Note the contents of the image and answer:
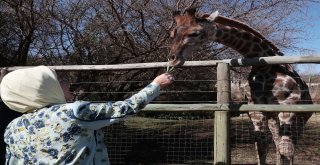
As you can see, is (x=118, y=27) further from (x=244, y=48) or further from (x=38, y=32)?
(x=244, y=48)

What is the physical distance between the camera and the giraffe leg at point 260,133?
193 inches

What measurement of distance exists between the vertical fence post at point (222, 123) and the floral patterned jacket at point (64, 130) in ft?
6.33

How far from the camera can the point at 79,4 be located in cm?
846

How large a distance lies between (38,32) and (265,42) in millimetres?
5397

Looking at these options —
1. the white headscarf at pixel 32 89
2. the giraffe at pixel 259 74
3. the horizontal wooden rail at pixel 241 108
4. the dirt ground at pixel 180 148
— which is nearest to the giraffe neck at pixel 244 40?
the giraffe at pixel 259 74

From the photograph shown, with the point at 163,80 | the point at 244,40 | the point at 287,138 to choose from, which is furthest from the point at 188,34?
the point at 163,80

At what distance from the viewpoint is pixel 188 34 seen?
4516 millimetres

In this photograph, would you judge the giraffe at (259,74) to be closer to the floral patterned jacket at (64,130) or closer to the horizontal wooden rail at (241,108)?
the horizontal wooden rail at (241,108)

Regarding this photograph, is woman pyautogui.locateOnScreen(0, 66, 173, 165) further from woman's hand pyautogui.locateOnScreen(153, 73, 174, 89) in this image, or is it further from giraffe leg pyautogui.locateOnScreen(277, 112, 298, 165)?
giraffe leg pyautogui.locateOnScreen(277, 112, 298, 165)

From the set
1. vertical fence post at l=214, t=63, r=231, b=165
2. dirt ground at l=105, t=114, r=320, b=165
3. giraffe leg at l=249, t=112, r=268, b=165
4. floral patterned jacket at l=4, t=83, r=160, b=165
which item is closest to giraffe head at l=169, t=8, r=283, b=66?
vertical fence post at l=214, t=63, r=231, b=165

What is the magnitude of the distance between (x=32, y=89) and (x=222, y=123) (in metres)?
2.32

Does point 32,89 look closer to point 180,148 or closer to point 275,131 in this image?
point 275,131

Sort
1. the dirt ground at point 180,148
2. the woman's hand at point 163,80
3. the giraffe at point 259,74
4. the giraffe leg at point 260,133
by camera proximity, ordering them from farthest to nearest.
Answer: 1. the dirt ground at point 180,148
2. the giraffe leg at point 260,133
3. the giraffe at point 259,74
4. the woman's hand at point 163,80

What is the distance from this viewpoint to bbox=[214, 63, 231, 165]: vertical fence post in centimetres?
421
